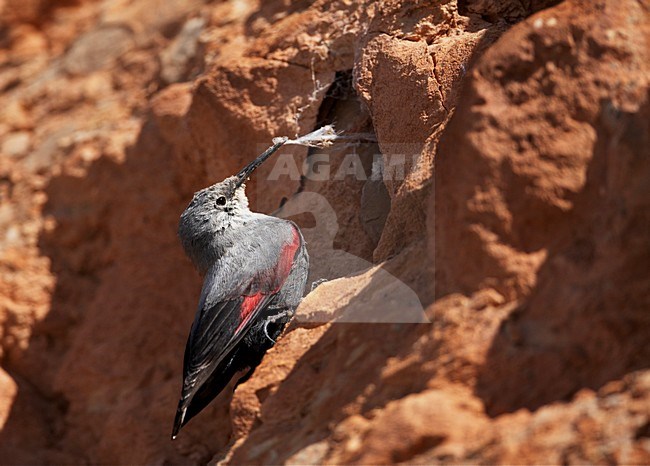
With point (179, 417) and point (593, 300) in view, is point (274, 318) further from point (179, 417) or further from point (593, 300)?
point (593, 300)

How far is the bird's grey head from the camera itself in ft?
15.1

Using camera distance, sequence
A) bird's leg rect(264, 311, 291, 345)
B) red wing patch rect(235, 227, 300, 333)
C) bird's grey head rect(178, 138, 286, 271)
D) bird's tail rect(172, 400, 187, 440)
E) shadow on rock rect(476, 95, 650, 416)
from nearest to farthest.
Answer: shadow on rock rect(476, 95, 650, 416) → bird's tail rect(172, 400, 187, 440) → red wing patch rect(235, 227, 300, 333) → bird's leg rect(264, 311, 291, 345) → bird's grey head rect(178, 138, 286, 271)

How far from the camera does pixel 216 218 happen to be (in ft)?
15.2

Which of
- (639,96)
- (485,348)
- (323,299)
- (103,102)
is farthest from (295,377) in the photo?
(103,102)

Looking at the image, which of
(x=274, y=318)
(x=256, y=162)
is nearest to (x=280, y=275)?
(x=274, y=318)

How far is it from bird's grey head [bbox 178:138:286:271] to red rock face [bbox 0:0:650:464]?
0.32 metres

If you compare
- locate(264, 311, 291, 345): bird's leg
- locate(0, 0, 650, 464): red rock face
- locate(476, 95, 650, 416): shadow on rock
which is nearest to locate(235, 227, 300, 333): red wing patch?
locate(264, 311, 291, 345): bird's leg

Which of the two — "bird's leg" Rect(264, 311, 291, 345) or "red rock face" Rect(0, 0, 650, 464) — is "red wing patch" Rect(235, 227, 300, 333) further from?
"red rock face" Rect(0, 0, 650, 464)

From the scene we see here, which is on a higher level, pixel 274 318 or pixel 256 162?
pixel 256 162

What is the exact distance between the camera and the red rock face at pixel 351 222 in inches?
101

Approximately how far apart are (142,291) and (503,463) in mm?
3441

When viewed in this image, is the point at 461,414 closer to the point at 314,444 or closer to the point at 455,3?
the point at 314,444

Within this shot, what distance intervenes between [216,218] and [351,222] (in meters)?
0.69

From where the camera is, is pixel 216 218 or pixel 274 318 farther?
pixel 216 218
